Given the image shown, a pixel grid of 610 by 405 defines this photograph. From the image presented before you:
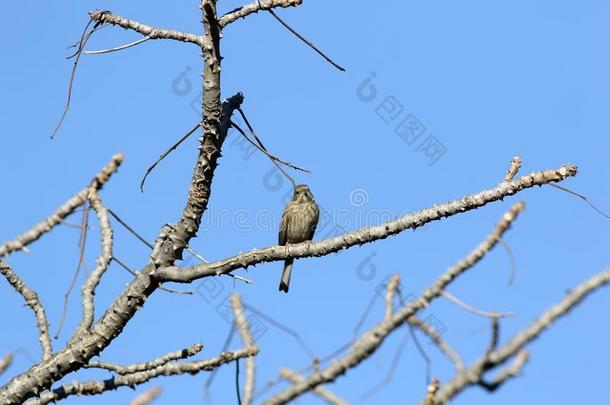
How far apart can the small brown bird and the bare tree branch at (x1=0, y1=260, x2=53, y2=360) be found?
5.36 m

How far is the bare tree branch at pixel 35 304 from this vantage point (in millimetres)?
4848

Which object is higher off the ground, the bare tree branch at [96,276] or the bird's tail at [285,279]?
the bird's tail at [285,279]

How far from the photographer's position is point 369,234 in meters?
4.85

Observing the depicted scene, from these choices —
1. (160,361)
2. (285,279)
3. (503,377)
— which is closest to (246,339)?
(160,361)

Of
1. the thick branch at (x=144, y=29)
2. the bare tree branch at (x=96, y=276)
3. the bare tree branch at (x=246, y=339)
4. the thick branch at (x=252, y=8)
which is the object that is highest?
the thick branch at (x=144, y=29)

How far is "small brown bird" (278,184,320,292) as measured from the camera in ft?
33.7

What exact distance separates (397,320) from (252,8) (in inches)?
110

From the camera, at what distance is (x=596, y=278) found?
83.9 inches

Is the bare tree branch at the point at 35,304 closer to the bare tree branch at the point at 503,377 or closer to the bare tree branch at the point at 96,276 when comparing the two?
the bare tree branch at the point at 96,276

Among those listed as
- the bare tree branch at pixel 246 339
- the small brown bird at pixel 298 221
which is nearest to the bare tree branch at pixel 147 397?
the bare tree branch at pixel 246 339

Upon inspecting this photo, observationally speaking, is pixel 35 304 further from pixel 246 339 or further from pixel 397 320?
pixel 397 320

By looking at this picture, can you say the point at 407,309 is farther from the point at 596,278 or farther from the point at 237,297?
the point at 237,297

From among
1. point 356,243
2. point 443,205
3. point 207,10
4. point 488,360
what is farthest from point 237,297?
point 488,360

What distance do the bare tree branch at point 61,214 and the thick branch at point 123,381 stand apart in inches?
41.2
